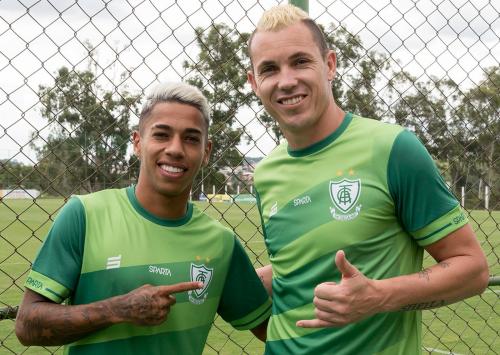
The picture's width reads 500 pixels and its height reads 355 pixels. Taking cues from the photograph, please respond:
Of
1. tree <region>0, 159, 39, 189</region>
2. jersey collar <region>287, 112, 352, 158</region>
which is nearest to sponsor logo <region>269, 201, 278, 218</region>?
jersey collar <region>287, 112, 352, 158</region>

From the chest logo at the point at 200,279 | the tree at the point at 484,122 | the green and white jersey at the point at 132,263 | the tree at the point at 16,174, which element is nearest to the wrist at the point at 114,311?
the green and white jersey at the point at 132,263

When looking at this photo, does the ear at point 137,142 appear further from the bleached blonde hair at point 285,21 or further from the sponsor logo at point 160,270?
the bleached blonde hair at point 285,21

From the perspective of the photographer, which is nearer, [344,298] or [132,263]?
[344,298]

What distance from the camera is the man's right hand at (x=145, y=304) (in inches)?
99.9

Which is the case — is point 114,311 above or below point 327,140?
below

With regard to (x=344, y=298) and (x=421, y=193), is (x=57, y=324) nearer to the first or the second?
(x=344, y=298)

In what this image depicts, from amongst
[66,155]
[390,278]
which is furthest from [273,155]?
[66,155]

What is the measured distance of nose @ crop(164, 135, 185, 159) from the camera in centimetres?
280

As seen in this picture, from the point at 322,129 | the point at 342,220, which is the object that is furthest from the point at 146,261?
the point at 322,129

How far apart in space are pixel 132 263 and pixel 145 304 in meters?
0.27

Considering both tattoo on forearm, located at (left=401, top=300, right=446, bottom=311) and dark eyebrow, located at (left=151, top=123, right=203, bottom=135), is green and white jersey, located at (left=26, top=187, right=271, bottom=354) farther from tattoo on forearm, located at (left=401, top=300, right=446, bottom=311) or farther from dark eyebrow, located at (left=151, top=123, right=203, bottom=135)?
tattoo on forearm, located at (left=401, top=300, right=446, bottom=311)

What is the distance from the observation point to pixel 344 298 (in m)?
2.29

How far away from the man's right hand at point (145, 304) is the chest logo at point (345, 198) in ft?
2.19

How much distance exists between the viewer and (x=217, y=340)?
8.24 meters
